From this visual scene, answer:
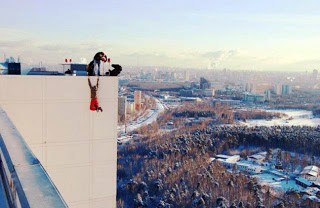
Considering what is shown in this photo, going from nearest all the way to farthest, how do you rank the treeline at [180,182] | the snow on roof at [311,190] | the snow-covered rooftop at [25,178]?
1. the snow-covered rooftop at [25,178]
2. the treeline at [180,182]
3. the snow on roof at [311,190]

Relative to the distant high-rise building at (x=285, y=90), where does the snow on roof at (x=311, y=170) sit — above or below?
below

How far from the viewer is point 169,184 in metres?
10.5

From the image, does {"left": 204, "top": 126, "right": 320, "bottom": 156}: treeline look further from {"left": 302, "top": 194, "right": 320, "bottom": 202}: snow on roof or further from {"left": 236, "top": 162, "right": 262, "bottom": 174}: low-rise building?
{"left": 302, "top": 194, "right": 320, "bottom": 202}: snow on roof

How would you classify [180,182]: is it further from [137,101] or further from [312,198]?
[137,101]

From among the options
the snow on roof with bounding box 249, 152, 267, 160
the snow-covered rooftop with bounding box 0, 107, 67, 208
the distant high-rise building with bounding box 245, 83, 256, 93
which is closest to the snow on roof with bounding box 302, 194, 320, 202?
the snow on roof with bounding box 249, 152, 267, 160

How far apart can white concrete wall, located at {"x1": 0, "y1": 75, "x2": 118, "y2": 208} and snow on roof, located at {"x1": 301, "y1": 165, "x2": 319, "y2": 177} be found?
11668 mm

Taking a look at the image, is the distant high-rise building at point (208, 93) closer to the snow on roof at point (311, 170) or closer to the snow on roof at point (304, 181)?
the snow on roof at point (311, 170)

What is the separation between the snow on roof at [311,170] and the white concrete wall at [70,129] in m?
11.7

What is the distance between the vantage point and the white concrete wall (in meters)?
1.93

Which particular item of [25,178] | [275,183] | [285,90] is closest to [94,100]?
[25,178]

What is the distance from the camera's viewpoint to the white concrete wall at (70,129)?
1.93 m

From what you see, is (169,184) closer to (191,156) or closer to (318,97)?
(191,156)

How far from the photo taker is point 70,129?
2.04 meters

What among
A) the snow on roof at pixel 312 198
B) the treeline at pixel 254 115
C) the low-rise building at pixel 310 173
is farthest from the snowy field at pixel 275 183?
the treeline at pixel 254 115
